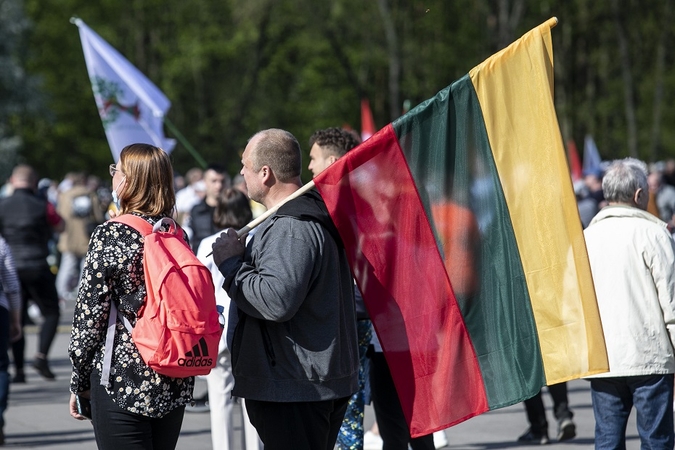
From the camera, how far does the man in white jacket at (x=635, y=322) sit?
19.4 ft

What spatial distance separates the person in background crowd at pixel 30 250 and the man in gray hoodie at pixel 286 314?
7696 mm

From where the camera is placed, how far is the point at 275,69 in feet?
157

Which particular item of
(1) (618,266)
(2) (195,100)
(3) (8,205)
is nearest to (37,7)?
(2) (195,100)

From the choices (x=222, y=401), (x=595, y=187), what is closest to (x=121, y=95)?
(x=222, y=401)

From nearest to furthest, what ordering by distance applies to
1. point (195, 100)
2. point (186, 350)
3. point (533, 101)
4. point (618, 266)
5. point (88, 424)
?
point (186, 350), point (533, 101), point (618, 266), point (88, 424), point (195, 100)

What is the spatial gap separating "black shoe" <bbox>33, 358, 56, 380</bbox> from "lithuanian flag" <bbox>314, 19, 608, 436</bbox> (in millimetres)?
7740

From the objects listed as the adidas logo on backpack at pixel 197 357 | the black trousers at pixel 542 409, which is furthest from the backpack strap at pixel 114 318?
the black trousers at pixel 542 409

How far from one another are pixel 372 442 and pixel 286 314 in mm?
4418

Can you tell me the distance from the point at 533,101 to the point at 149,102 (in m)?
7.85

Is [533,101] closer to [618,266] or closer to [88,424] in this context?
[618,266]

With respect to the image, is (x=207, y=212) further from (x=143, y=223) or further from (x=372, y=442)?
(x=143, y=223)

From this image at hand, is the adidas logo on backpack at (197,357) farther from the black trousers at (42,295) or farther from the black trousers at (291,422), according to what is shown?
the black trousers at (42,295)

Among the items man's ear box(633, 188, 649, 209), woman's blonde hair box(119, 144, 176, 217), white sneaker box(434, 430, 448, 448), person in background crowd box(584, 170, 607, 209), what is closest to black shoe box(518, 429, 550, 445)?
white sneaker box(434, 430, 448, 448)

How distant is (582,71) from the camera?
42938 millimetres
